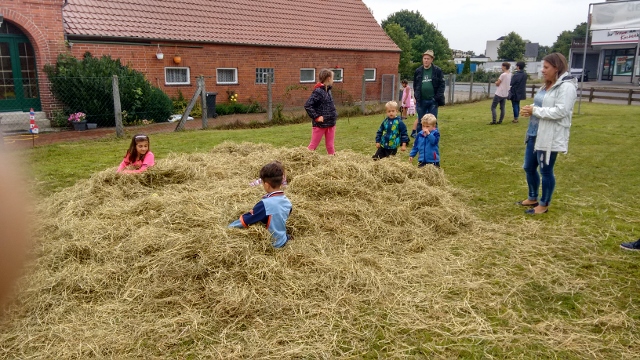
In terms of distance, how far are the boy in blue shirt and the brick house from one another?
1224 cm

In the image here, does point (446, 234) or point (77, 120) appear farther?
point (77, 120)

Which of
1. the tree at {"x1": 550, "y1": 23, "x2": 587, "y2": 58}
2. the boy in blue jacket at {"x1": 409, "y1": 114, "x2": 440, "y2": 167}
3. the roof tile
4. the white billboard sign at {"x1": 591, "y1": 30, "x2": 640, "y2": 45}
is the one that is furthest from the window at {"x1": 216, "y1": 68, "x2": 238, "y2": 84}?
the tree at {"x1": 550, "y1": 23, "x2": 587, "y2": 58}

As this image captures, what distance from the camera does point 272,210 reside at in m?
4.27

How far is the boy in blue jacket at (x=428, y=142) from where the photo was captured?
22.7 ft

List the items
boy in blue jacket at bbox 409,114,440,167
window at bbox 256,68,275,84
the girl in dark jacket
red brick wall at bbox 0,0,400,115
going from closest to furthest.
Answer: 1. boy in blue jacket at bbox 409,114,440,167
2. the girl in dark jacket
3. red brick wall at bbox 0,0,400,115
4. window at bbox 256,68,275,84

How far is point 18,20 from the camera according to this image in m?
13.1

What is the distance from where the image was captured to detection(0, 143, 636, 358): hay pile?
3162 mm

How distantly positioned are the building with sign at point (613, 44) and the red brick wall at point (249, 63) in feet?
34.7

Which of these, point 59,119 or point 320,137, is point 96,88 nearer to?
point 59,119

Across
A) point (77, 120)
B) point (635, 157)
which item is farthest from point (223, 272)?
point (77, 120)

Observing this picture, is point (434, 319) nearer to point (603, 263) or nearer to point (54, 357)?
point (603, 263)

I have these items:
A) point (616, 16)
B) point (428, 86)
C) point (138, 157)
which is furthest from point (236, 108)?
point (616, 16)

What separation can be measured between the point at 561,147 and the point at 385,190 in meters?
2.08

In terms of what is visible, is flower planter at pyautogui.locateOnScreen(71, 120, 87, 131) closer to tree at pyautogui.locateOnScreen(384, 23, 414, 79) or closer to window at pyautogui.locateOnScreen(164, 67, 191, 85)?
window at pyautogui.locateOnScreen(164, 67, 191, 85)
